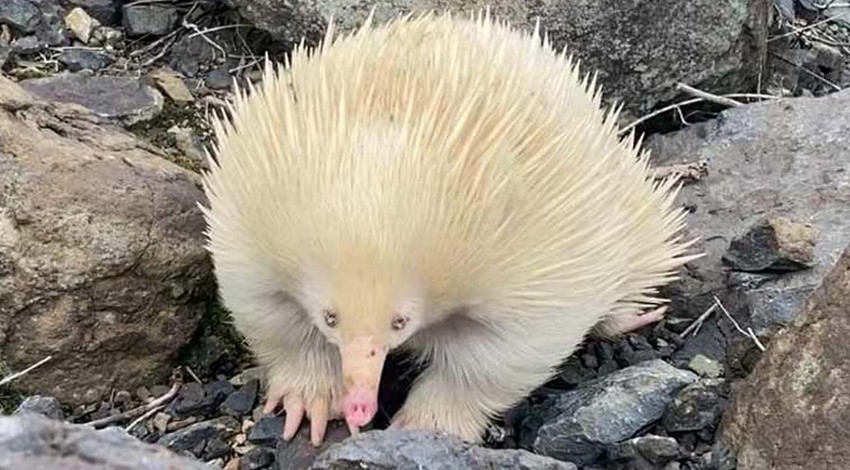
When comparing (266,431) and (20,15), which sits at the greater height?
(20,15)

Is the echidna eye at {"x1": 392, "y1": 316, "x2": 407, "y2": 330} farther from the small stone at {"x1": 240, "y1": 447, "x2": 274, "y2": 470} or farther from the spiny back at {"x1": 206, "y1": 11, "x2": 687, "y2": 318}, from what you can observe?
the small stone at {"x1": 240, "y1": 447, "x2": 274, "y2": 470}

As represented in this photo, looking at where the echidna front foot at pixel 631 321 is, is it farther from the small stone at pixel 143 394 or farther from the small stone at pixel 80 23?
the small stone at pixel 80 23

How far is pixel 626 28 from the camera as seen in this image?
3211 millimetres

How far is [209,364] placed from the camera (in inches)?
104

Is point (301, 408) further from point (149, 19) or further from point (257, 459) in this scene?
point (149, 19)

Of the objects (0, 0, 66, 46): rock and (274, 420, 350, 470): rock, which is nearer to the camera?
(274, 420, 350, 470): rock

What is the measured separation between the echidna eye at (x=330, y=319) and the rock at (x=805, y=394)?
25.1 inches

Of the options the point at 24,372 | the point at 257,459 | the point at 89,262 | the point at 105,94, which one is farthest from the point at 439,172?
the point at 105,94

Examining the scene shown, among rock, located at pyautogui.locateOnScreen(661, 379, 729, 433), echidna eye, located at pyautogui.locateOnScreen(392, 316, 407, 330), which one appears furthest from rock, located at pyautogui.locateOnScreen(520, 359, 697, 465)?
echidna eye, located at pyautogui.locateOnScreen(392, 316, 407, 330)

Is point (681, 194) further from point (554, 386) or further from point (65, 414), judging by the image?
point (65, 414)

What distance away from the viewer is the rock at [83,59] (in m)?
3.26

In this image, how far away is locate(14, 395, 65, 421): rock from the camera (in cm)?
241

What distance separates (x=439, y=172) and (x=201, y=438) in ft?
2.24

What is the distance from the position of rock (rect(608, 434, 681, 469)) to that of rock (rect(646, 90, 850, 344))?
0.38m
